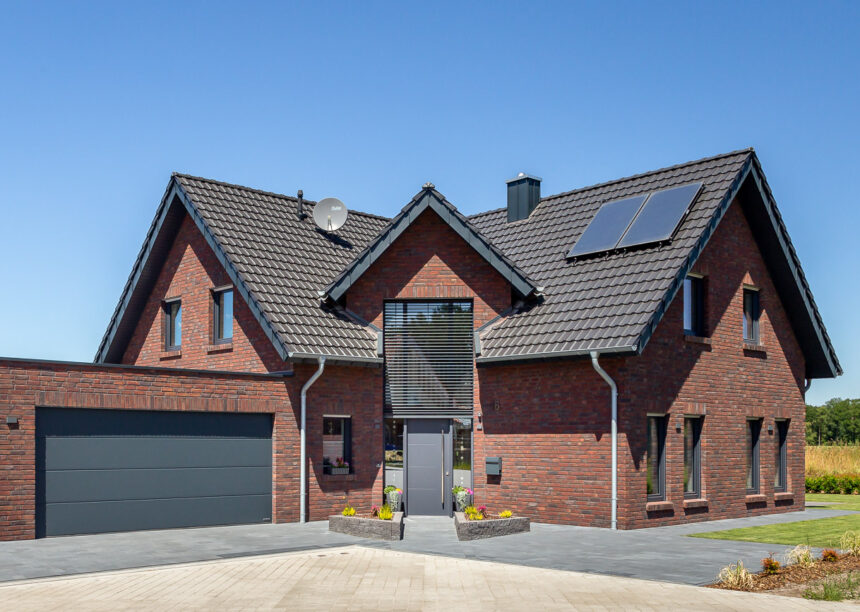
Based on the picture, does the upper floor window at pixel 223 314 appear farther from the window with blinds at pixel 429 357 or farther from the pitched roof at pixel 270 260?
the window with blinds at pixel 429 357

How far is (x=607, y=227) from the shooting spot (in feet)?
69.8

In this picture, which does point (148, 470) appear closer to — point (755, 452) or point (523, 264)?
point (523, 264)

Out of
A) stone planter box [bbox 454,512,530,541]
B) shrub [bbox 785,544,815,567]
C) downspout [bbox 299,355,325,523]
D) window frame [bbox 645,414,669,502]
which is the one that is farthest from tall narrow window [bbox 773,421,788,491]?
downspout [bbox 299,355,325,523]

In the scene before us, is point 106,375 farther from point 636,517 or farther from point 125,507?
point 636,517

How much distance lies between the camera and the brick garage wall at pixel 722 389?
1842 centimetres

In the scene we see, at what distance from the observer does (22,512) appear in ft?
50.4

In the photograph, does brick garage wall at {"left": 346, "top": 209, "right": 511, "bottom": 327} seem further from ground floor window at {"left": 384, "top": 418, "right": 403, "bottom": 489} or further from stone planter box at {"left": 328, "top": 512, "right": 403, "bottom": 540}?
stone planter box at {"left": 328, "top": 512, "right": 403, "bottom": 540}

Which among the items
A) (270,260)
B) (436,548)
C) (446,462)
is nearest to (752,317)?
(446,462)

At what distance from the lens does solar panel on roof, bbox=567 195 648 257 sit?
20.8 m

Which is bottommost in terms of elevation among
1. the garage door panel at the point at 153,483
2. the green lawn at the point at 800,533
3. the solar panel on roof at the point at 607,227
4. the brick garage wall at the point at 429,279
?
the green lawn at the point at 800,533

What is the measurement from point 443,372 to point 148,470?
21.4ft

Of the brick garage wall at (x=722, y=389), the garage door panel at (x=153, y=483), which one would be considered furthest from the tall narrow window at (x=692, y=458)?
the garage door panel at (x=153, y=483)

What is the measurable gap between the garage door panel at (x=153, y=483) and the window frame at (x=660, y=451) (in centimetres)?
755

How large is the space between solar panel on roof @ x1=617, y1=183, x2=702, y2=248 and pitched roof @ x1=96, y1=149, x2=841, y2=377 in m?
0.21
